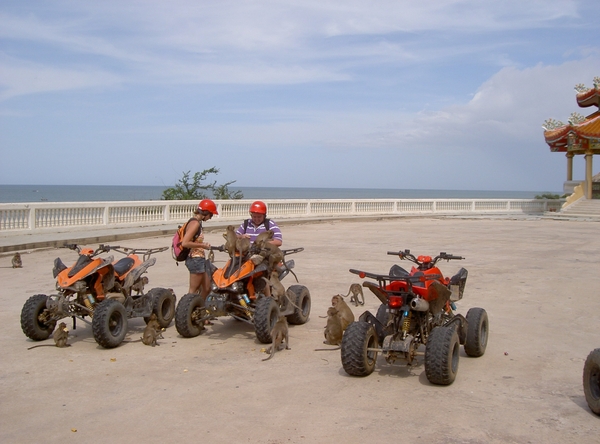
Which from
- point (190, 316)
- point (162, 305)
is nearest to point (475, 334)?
point (190, 316)

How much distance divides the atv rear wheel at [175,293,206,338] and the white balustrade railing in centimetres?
1364

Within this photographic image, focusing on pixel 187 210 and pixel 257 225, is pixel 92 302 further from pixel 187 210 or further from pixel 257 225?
pixel 187 210

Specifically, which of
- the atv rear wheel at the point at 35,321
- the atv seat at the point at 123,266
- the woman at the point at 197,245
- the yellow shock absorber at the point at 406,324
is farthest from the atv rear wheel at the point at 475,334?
the atv rear wheel at the point at 35,321

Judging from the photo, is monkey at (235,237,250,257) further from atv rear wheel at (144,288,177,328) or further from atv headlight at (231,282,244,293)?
atv rear wheel at (144,288,177,328)

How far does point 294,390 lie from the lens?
566 cm

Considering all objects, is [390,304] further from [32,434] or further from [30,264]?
[30,264]

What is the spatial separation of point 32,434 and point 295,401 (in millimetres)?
2110

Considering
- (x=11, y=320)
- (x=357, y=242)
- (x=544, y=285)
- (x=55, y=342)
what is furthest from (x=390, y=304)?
(x=357, y=242)

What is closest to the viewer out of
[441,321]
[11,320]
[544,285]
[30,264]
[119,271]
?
[441,321]

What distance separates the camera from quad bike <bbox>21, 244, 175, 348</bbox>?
707 cm

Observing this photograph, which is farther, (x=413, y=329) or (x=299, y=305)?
(x=299, y=305)

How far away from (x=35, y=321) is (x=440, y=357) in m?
4.67

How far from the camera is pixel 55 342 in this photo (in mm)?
A: 7152

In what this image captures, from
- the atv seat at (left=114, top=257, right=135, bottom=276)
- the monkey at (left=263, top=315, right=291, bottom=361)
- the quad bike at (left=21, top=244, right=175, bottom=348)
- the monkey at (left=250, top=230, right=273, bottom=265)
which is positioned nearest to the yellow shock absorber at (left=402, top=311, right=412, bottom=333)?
the monkey at (left=263, top=315, right=291, bottom=361)
